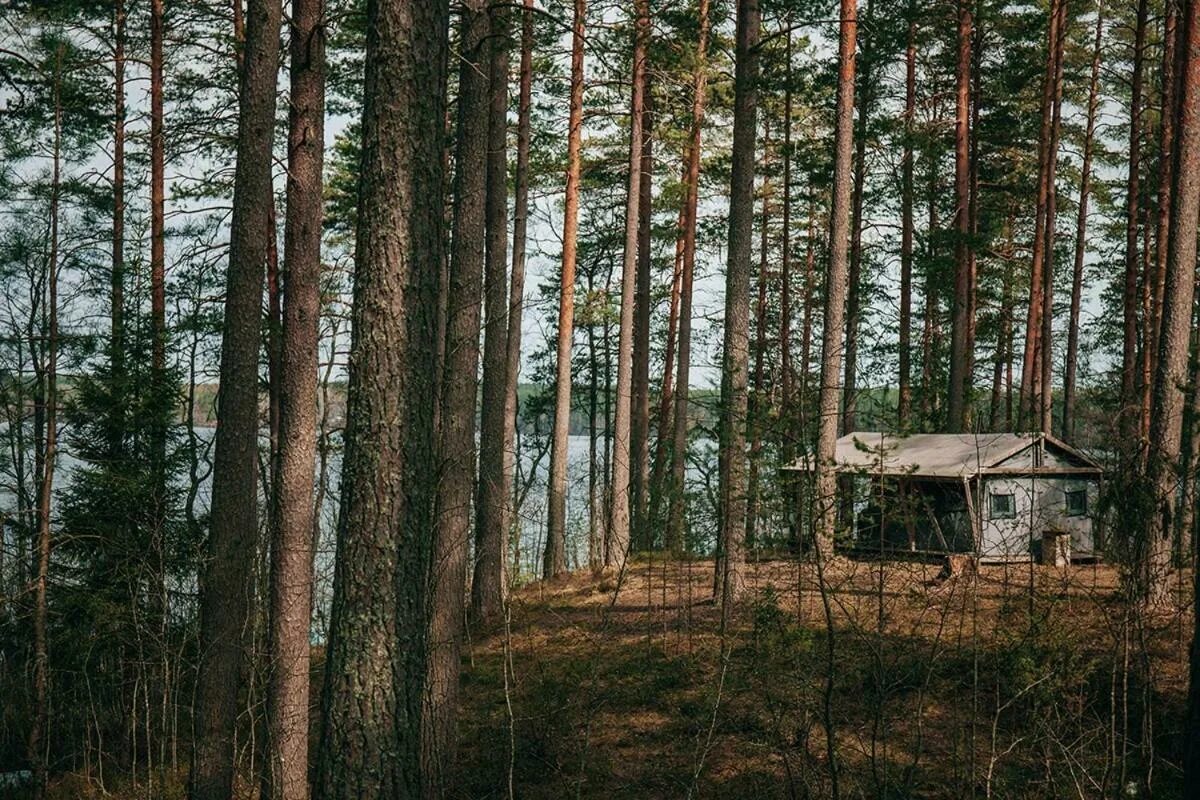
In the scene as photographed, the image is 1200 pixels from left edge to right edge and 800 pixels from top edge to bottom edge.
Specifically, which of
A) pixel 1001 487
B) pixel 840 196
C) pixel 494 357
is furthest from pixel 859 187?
Answer: pixel 494 357

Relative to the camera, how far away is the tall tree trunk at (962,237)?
19250mm

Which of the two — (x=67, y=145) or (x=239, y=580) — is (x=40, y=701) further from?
(x=67, y=145)

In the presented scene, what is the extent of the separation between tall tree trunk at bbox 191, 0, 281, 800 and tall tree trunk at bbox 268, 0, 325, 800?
263 millimetres

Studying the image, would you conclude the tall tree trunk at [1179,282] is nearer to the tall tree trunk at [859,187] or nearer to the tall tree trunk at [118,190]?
the tall tree trunk at [859,187]

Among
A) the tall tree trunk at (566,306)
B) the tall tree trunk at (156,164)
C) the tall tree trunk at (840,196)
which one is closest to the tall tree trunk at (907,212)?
the tall tree trunk at (840,196)

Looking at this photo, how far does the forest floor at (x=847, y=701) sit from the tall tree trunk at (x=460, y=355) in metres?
1.07

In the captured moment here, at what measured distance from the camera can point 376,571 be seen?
16.5 ft

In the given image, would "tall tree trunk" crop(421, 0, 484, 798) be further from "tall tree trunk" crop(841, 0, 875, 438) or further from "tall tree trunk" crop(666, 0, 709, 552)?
"tall tree trunk" crop(841, 0, 875, 438)

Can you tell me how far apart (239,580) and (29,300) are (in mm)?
7245

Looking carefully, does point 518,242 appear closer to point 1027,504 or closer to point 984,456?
point 984,456

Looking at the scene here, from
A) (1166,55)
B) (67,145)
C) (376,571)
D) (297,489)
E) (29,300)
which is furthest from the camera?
(1166,55)

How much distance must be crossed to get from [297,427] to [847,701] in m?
5.94

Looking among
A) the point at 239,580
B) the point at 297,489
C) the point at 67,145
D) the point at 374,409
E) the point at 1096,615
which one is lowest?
the point at 1096,615

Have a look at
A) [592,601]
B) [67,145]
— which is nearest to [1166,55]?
[592,601]
